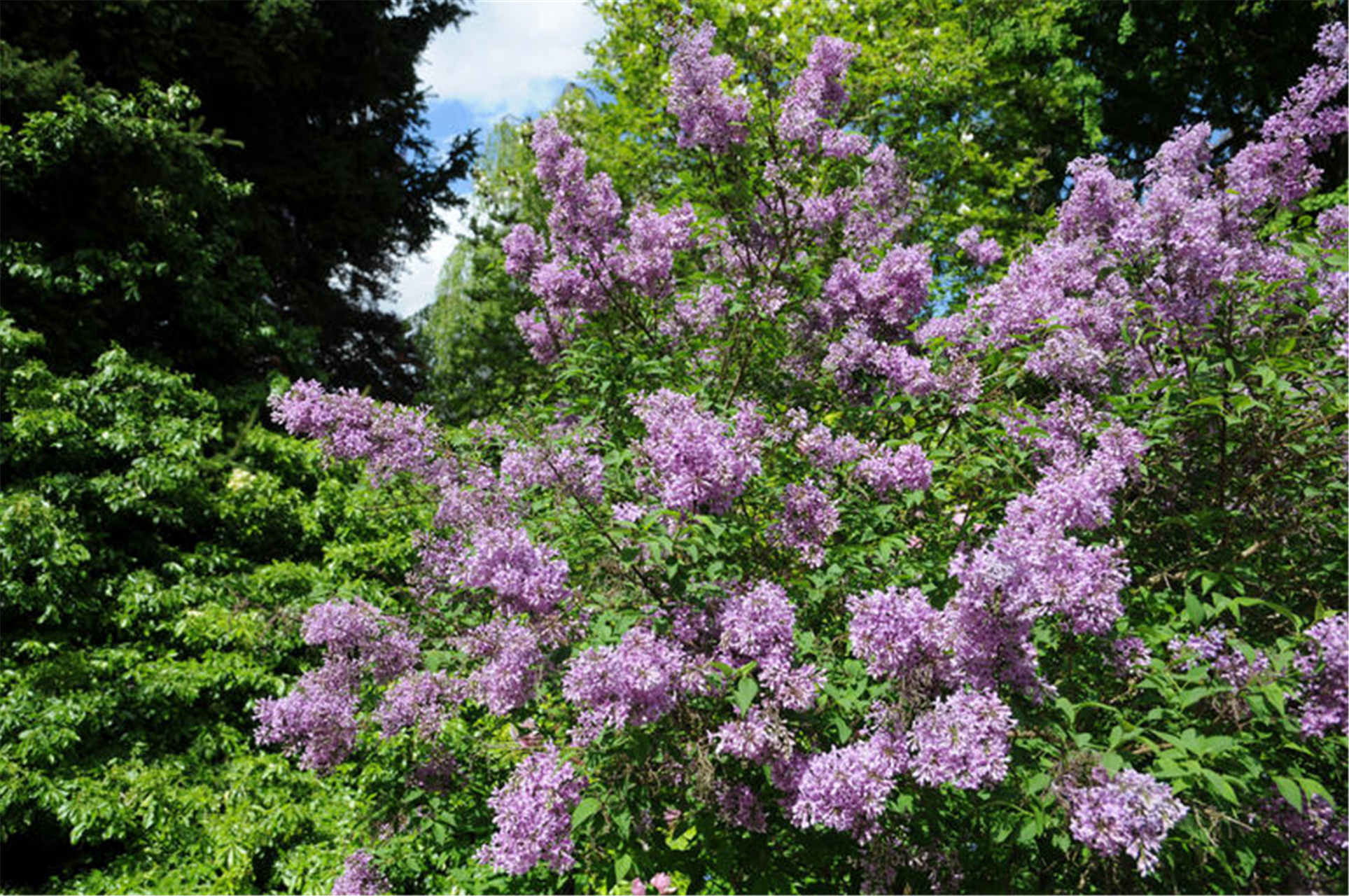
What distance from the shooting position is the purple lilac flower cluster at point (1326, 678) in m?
1.90

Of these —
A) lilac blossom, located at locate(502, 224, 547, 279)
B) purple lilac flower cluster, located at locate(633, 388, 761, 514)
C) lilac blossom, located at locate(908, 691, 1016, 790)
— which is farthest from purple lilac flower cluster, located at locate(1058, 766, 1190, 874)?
lilac blossom, located at locate(502, 224, 547, 279)

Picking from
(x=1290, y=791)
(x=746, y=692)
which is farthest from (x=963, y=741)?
(x=1290, y=791)

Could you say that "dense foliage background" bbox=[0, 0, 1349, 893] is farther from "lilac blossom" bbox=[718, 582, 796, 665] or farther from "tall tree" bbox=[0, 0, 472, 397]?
"tall tree" bbox=[0, 0, 472, 397]

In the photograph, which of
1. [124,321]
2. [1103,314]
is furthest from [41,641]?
[1103,314]

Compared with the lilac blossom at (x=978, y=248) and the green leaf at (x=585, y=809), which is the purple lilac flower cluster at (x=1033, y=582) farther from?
the lilac blossom at (x=978, y=248)

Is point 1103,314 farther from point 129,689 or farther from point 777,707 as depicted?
point 129,689

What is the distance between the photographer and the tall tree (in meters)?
8.99

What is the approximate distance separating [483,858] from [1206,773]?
202 centimetres

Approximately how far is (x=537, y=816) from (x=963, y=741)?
3.60 feet

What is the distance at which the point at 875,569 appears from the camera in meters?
2.78

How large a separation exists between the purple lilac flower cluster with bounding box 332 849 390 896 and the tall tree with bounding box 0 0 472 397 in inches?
284

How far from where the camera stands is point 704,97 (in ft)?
11.1

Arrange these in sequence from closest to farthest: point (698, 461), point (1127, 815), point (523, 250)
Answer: point (1127, 815) → point (698, 461) → point (523, 250)

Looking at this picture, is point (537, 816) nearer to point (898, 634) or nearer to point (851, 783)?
point (851, 783)
